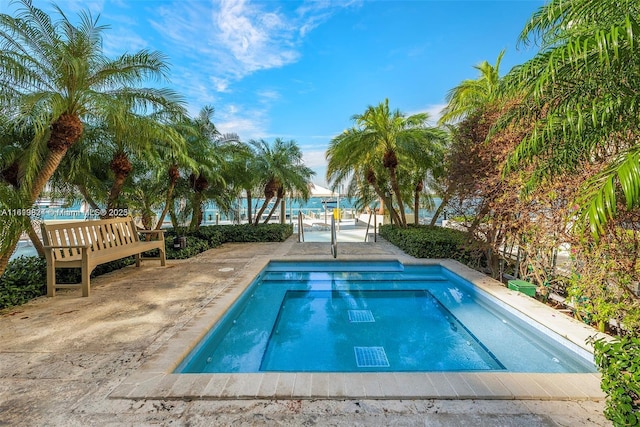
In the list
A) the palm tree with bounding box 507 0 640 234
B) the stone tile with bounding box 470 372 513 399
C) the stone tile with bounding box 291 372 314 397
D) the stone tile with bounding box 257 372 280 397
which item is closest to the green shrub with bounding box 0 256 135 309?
the stone tile with bounding box 257 372 280 397

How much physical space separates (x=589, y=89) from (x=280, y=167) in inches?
428

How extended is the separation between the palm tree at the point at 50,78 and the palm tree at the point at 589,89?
19.2ft

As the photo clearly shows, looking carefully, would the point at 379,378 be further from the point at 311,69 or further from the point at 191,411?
the point at 311,69

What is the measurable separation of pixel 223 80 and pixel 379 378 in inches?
567

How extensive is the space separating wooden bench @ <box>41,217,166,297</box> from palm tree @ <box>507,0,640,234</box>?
6.15 meters

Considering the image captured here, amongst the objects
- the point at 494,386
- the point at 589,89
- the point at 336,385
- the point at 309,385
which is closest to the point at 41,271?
the point at 309,385

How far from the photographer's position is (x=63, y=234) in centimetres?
509

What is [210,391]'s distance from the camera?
7.57ft

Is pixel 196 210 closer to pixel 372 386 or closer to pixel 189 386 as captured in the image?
pixel 189 386

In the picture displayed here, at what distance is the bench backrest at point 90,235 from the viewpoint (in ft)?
16.1

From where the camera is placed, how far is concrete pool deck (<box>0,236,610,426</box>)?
2.04 m

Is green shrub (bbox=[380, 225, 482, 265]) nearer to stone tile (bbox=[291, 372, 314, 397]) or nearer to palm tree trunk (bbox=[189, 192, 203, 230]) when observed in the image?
stone tile (bbox=[291, 372, 314, 397])

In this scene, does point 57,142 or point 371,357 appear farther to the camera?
point 57,142

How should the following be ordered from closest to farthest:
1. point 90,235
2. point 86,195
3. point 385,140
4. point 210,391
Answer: point 210,391 → point 90,235 → point 86,195 → point 385,140
